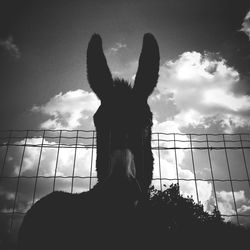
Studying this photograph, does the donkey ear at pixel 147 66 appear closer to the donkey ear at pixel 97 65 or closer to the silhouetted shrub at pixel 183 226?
the donkey ear at pixel 97 65

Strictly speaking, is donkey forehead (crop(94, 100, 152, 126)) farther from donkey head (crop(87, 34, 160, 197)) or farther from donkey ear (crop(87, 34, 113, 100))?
donkey ear (crop(87, 34, 113, 100))

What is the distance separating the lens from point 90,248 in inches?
64.1

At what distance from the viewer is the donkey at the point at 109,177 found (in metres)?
1.41

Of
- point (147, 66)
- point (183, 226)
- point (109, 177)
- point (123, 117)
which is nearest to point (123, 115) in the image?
point (123, 117)

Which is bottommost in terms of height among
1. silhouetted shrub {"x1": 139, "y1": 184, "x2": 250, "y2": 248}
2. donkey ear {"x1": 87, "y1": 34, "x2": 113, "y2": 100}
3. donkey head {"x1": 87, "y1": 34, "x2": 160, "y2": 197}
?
silhouetted shrub {"x1": 139, "y1": 184, "x2": 250, "y2": 248}

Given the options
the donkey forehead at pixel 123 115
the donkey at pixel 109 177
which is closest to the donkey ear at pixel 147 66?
the donkey at pixel 109 177

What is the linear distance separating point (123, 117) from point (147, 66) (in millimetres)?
862

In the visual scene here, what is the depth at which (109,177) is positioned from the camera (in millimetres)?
1424

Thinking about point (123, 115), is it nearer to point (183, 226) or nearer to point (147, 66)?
point (147, 66)

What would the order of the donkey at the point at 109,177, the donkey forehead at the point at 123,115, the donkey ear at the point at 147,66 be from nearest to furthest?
the donkey at the point at 109,177, the donkey forehead at the point at 123,115, the donkey ear at the point at 147,66

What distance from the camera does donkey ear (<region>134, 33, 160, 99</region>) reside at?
2.20 metres

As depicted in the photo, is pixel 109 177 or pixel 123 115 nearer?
pixel 109 177

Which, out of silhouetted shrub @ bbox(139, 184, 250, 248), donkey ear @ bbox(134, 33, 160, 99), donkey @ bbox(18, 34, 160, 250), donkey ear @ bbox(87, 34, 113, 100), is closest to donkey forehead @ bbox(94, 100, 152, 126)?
donkey @ bbox(18, 34, 160, 250)

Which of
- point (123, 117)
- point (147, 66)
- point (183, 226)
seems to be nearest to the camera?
point (123, 117)
